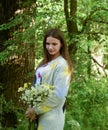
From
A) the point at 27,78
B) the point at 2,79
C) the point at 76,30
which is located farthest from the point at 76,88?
the point at 2,79

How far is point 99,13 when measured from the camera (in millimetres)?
4602

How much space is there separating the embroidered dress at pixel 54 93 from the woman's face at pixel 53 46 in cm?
8

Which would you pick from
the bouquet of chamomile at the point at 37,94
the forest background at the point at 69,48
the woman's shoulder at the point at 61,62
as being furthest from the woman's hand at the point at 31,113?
the forest background at the point at 69,48

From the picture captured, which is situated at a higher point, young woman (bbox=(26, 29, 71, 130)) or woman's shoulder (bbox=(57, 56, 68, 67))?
woman's shoulder (bbox=(57, 56, 68, 67))

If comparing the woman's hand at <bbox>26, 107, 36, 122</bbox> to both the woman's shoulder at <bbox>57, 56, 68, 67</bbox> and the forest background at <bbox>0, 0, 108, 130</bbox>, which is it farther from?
the forest background at <bbox>0, 0, 108, 130</bbox>

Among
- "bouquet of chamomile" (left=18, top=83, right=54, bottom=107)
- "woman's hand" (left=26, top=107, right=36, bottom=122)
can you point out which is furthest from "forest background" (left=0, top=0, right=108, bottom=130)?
"bouquet of chamomile" (left=18, top=83, right=54, bottom=107)

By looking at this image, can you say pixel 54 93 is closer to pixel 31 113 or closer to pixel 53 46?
pixel 31 113

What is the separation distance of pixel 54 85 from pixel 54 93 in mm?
→ 65

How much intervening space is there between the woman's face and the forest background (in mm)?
1315

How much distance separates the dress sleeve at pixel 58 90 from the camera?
9.21ft

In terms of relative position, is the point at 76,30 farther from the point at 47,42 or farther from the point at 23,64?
the point at 47,42

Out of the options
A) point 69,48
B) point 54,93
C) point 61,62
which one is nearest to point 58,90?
point 54,93

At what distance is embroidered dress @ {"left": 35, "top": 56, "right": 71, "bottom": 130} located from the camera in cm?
281

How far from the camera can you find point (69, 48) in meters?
4.89
